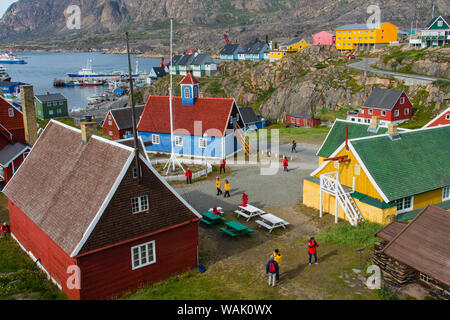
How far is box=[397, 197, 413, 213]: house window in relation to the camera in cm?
2459

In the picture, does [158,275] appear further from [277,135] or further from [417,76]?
[417,76]

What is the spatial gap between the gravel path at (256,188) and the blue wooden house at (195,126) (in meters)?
4.30

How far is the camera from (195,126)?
43781mm

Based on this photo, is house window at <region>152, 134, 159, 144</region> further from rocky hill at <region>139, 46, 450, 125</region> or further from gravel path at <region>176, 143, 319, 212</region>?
rocky hill at <region>139, 46, 450, 125</region>

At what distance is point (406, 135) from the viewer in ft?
90.2

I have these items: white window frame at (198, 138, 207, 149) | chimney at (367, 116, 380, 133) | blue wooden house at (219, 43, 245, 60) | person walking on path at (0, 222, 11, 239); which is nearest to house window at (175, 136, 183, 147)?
white window frame at (198, 138, 207, 149)

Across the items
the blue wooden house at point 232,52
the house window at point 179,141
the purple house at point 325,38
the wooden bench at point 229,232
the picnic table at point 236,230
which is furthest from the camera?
the blue wooden house at point 232,52

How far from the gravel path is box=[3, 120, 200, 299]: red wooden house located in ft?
31.8

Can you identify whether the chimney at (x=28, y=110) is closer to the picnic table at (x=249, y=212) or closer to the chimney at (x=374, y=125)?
the picnic table at (x=249, y=212)

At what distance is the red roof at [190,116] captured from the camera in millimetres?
43094

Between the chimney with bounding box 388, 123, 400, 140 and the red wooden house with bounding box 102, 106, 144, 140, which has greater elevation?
the chimney with bounding box 388, 123, 400, 140

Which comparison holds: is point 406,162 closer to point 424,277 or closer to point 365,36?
point 424,277

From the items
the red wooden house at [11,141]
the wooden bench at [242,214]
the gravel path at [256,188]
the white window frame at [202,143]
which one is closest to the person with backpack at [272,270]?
the wooden bench at [242,214]

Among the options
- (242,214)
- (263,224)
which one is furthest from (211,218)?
(263,224)
